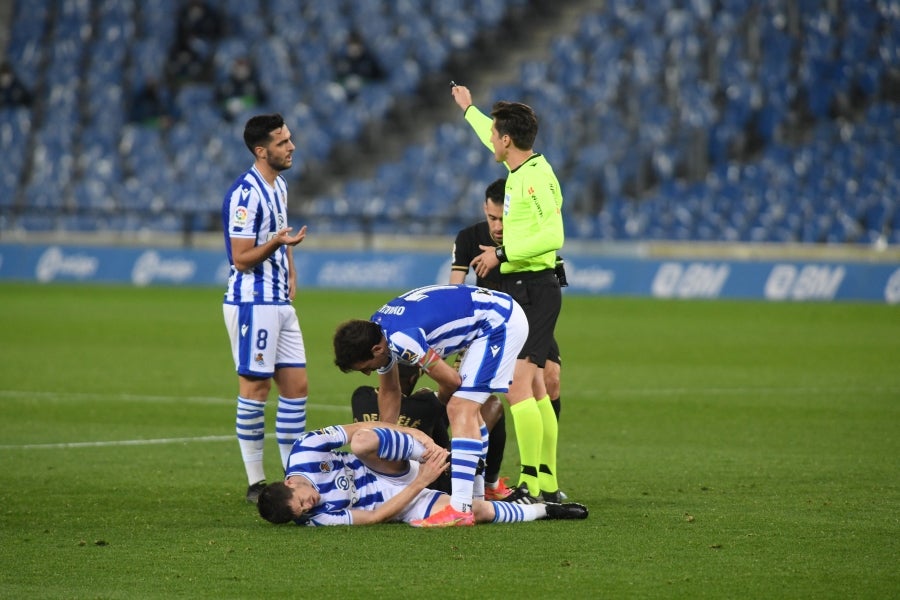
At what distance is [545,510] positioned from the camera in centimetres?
738

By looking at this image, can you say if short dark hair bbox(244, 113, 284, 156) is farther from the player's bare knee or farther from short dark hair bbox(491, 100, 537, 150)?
the player's bare knee

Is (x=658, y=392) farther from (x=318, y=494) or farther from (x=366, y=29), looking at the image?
(x=366, y=29)

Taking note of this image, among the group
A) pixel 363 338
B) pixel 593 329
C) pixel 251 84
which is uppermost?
pixel 251 84

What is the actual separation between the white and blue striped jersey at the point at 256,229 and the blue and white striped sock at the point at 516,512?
2046 mm

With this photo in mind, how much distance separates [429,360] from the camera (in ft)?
22.9

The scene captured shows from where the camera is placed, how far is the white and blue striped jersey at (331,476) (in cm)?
720

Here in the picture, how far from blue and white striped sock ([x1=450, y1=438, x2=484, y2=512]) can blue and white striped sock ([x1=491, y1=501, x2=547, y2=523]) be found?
194 mm

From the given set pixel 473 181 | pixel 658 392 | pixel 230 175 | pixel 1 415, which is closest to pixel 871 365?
pixel 658 392

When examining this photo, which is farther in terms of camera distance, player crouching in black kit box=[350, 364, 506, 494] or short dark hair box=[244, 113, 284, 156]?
short dark hair box=[244, 113, 284, 156]

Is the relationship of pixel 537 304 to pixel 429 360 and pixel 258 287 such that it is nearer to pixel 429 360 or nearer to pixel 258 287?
pixel 429 360

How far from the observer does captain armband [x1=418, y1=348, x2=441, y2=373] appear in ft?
22.8

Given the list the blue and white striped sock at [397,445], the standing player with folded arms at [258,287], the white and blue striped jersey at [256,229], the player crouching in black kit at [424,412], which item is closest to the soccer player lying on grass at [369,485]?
the blue and white striped sock at [397,445]

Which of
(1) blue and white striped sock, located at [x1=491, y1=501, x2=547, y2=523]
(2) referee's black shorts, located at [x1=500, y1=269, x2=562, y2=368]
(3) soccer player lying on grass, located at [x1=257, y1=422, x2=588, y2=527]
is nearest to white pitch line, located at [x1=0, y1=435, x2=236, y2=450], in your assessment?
(3) soccer player lying on grass, located at [x1=257, y1=422, x2=588, y2=527]

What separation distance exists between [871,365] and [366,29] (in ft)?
73.2
